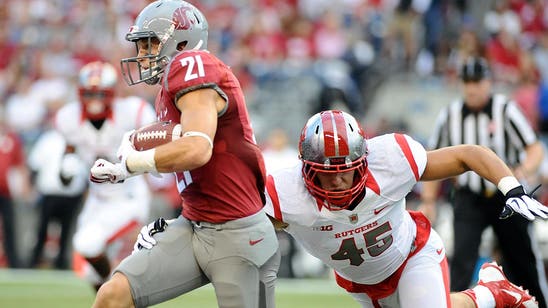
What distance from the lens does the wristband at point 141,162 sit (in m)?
4.05

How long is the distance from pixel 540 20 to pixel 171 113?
32.2 feet

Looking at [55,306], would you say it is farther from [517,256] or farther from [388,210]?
[388,210]

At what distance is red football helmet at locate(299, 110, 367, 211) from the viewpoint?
177 inches

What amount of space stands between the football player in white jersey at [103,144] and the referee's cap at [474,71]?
2.20 meters

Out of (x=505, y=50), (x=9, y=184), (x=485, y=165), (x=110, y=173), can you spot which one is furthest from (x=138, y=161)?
(x=505, y=50)

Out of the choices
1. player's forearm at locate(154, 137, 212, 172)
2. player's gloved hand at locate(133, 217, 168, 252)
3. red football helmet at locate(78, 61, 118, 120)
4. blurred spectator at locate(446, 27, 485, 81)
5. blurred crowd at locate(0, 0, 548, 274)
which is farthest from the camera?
blurred crowd at locate(0, 0, 548, 274)

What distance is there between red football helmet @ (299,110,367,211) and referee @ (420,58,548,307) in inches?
92.4

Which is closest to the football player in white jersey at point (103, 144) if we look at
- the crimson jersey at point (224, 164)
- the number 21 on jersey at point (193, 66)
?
the crimson jersey at point (224, 164)

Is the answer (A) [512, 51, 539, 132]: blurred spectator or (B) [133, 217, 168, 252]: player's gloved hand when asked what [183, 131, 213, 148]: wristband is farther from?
(A) [512, 51, 539, 132]: blurred spectator

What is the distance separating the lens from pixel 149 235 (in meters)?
4.55

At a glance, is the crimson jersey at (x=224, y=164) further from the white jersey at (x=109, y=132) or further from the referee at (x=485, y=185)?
the white jersey at (x=109, y=132)

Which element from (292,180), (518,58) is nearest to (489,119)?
(292,180)

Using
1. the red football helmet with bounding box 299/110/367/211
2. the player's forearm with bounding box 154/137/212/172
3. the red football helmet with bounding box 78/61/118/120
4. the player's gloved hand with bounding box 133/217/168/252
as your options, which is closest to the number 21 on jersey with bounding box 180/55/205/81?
the player's forearm with bounding box 154/137/212/172

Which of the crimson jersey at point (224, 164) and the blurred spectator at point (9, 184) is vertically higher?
the crimson jersey at point (224, 164)
